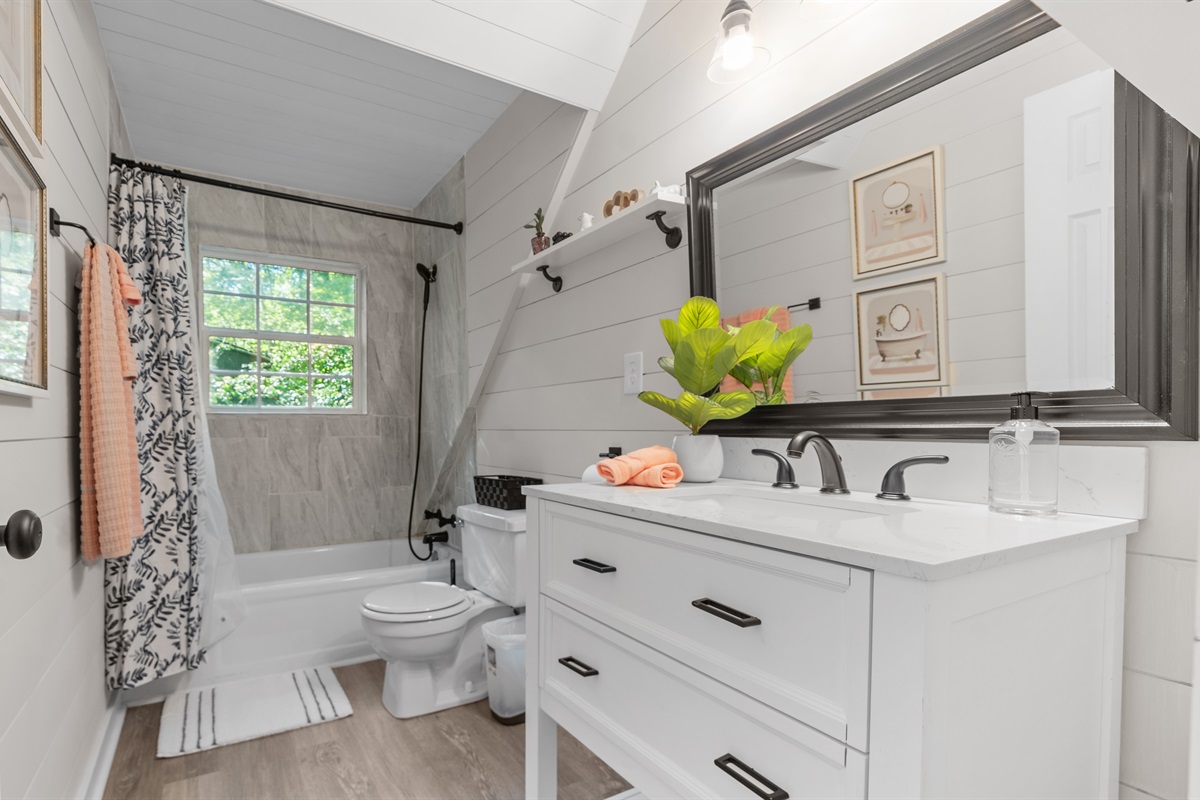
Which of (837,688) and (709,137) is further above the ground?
(709,137)

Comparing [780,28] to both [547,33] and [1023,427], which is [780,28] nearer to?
[547,33]

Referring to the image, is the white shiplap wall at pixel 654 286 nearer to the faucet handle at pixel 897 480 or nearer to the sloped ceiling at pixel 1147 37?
the faucet handle at pixel 897 480

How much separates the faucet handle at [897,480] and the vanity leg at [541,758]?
0.86m

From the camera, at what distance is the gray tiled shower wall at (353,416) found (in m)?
3.47

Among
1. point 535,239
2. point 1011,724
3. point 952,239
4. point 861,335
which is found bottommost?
point 1011,724

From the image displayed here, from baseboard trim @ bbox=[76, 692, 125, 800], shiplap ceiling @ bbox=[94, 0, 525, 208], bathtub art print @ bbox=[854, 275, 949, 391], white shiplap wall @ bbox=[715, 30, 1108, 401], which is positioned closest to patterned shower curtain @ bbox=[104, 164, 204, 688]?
baseboard trim @ bbox=[76, 692, 125, 800]

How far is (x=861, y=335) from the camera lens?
4.34 ft

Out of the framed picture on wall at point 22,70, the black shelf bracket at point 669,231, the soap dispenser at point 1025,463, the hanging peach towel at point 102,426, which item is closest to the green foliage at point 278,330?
the hanging peach towel at point 102,426

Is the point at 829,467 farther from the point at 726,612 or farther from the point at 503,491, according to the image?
the point at 503,491

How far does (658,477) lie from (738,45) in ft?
3.30

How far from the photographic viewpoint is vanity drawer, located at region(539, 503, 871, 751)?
771 millimetres

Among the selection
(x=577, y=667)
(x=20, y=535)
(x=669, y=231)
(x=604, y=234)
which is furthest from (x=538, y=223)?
(x=20, y=535)

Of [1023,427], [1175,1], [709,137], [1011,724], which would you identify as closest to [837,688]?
[1011,724]

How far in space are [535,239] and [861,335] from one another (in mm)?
1376
